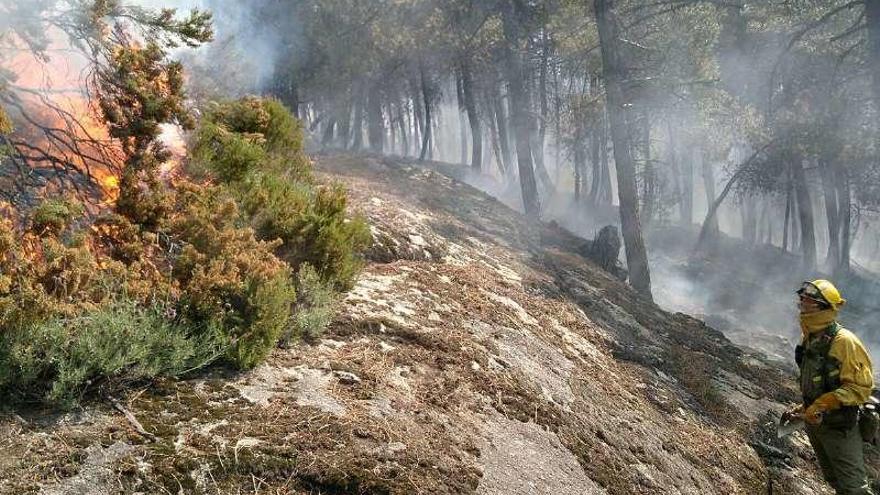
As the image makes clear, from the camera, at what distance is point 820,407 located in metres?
4.75

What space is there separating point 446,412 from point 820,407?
311cm

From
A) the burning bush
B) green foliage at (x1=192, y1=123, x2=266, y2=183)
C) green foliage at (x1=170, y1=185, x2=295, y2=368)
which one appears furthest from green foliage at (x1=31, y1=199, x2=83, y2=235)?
green foliage at (x1=192, y1=123, x2=266, y2=183)

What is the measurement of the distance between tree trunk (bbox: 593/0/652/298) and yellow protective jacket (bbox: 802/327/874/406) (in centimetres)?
775

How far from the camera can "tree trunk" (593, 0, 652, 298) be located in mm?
12656

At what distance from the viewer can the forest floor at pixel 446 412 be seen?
2.83 meters

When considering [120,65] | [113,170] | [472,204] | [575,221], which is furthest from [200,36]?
[575,221]

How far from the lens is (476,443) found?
148 inches

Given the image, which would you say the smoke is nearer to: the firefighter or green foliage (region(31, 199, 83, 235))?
green foliage (region(31, 199, 83, 235))

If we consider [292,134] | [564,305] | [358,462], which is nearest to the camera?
[358,462]

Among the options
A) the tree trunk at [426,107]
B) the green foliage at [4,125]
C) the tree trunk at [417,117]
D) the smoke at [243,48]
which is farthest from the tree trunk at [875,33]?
the tree trunk at [417,117]

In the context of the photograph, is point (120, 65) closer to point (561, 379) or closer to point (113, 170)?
point (113, 170)

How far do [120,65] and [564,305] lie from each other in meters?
6.02

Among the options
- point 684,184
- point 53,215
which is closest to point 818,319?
point 53,215

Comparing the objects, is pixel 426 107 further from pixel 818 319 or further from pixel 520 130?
pixel 818 319
